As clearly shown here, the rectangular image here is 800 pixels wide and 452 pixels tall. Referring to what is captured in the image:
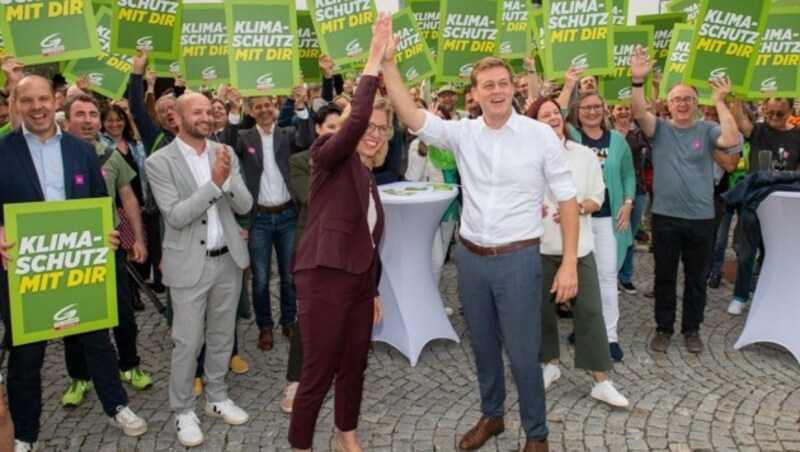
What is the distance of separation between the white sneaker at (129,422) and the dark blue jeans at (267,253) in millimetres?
1721

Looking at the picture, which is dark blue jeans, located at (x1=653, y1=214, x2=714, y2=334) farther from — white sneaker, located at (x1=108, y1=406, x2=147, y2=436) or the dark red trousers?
white sneaker, located at (x1=108, y1=406, x2=147, y2=436)

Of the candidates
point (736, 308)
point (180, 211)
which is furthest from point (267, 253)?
point (736, 308)

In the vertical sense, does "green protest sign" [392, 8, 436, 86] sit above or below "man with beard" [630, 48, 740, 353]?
above

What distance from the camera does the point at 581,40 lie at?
6.59 m

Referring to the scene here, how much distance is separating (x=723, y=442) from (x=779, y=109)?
385 cm

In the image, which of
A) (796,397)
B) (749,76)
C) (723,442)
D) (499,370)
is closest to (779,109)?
(749,76)

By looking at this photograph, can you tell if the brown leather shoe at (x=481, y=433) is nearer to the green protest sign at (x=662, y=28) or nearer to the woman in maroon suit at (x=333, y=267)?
the woman in maroon suit at (x=333, y=267)

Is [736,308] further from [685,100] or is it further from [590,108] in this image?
[590,108]

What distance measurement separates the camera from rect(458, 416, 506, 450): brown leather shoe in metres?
4.16

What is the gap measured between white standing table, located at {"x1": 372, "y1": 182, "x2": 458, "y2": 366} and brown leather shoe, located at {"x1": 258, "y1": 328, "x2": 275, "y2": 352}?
95 centimetres

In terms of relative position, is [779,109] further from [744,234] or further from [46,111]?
[46,111]

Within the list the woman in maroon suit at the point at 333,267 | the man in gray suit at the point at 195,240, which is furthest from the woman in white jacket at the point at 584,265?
the man in gray suit at the point at 195,240

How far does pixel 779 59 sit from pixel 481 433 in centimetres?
455

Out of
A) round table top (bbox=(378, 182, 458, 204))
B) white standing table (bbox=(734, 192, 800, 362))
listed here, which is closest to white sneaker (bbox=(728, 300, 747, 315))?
white standing table (bbox=(734, 192, 800, 362))
